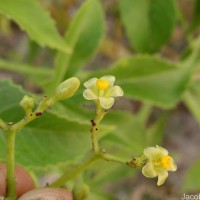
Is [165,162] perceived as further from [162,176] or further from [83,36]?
[83,36]

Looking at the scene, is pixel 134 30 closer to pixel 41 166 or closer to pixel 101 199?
pixel 101 199

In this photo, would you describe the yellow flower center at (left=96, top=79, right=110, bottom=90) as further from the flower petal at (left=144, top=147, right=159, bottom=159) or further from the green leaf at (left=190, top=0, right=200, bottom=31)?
the green leaf at (left=190, top=0, right=200, bottom=31)

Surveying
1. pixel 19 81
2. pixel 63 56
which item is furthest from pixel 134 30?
pixel 19 81

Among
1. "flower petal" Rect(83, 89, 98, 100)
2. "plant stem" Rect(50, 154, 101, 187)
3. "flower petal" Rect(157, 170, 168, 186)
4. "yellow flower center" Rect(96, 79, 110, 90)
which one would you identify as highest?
"yellow flower center" Rect(96, 79, 110, 90)

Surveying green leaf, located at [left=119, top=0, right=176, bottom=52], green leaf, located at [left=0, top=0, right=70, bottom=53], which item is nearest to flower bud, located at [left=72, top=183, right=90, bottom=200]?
green leaf, located at [left=0, top=0, right=70, bottom=53]

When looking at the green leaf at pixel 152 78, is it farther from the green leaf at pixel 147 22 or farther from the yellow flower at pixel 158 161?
the yellow flower at pixel 158 161

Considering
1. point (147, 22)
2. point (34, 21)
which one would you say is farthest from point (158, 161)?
point (147, 22)
